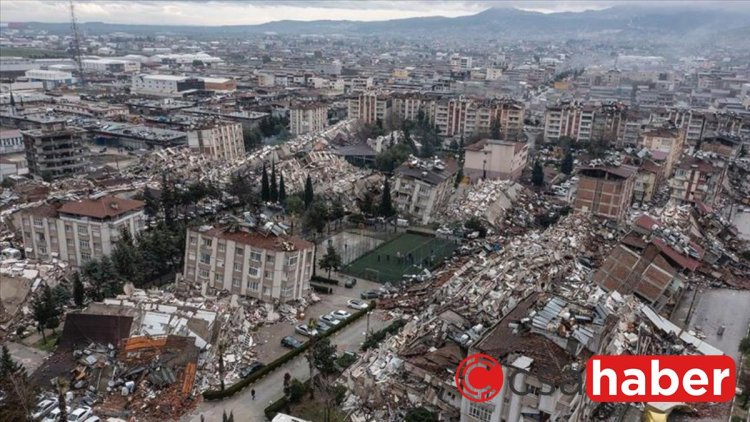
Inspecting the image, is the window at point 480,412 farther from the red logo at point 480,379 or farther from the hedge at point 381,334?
the hedge at point 381,334

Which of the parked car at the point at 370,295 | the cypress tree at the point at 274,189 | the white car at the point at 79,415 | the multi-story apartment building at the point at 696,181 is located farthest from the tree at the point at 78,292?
the multi-story apartment building at the point at 696,181

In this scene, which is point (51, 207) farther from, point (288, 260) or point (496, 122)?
point (496, 122)

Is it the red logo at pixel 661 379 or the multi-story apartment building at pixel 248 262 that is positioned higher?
the red logo at pixel 661 379

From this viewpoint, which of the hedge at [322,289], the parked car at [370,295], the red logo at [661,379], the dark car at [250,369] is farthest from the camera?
the hedge at [322,289]

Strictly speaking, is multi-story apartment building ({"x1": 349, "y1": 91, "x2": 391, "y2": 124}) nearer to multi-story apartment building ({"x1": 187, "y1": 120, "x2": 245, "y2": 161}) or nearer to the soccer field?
multi-story apartment building ({"x1": 187, "y1": 120, "x2": 245, "y2": 161})

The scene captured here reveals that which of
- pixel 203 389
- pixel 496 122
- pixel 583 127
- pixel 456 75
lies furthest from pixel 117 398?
pixel 456 75

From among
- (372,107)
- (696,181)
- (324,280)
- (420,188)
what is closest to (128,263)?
(324,280)

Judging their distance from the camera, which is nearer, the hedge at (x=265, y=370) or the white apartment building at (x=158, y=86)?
the hedge at (x=265, y=370)

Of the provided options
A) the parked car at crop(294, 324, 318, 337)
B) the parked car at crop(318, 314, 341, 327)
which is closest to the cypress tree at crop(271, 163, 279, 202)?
the parked car at crop(318, 314, 341, 327)
